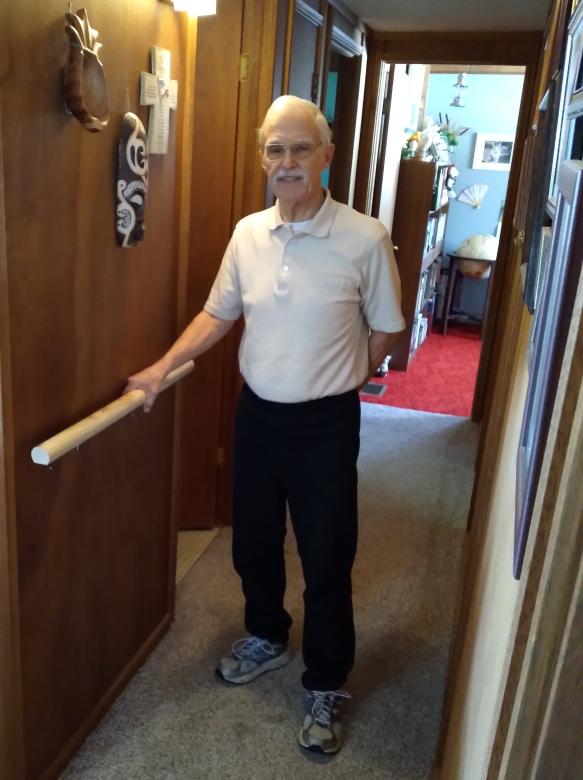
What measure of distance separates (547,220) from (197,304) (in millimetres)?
1697

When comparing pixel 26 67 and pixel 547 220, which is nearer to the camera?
pixel 547 220

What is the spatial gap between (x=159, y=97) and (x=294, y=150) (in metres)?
0.32

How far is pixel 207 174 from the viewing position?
2.43 m

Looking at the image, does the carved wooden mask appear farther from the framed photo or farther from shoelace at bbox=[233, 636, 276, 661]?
the framed photo

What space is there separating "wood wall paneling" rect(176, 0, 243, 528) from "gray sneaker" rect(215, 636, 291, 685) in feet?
1.49

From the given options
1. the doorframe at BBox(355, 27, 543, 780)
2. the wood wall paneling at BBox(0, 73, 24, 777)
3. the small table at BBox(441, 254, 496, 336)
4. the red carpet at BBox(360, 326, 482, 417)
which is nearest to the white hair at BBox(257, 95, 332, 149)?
the wood wall paneling at BBox(0, 73, 24, 777)

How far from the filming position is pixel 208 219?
2.47 meters

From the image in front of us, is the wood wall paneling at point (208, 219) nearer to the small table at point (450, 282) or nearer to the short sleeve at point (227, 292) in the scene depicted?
the short sleeve at point (227, 292)

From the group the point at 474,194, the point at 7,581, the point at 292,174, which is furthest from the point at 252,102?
the point at 474,194

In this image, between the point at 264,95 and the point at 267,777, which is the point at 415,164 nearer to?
the point at 264,95

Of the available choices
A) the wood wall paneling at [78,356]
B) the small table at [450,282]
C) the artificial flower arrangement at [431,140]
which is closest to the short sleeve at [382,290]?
the wood wall paneling at [78,356]

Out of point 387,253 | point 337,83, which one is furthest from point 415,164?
point 387,253

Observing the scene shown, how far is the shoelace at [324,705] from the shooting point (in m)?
1.83

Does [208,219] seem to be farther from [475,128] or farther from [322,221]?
[475,128]
